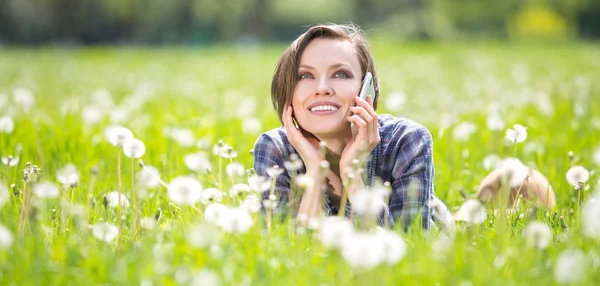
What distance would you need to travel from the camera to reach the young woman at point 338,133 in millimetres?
2342

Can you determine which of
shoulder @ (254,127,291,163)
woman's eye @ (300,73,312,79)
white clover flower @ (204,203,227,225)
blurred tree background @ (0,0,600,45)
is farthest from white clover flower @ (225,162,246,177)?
blurred tree background @ (0,0,600,45)

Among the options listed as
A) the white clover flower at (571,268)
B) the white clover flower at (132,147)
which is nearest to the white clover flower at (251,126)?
the white clover flower at (132,147)

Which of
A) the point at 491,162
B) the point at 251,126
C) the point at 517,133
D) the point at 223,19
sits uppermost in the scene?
the point at 517,133

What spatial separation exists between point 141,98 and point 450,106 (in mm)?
2681

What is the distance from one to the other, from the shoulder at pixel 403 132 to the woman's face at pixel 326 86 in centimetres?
18

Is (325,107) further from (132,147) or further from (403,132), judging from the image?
(132,147)

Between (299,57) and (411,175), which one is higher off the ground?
(299,57)

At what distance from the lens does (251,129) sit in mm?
4227

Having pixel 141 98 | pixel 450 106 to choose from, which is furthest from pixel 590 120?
pixel 141 98

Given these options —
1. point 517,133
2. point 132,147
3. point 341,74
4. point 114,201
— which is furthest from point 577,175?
point 114,201

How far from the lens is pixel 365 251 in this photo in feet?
4.42

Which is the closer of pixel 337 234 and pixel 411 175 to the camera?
pixel 337 234

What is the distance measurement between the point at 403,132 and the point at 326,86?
1.17 feet

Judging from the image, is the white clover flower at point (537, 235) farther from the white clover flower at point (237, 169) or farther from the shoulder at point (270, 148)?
the white clover flower at point (237, 169)
